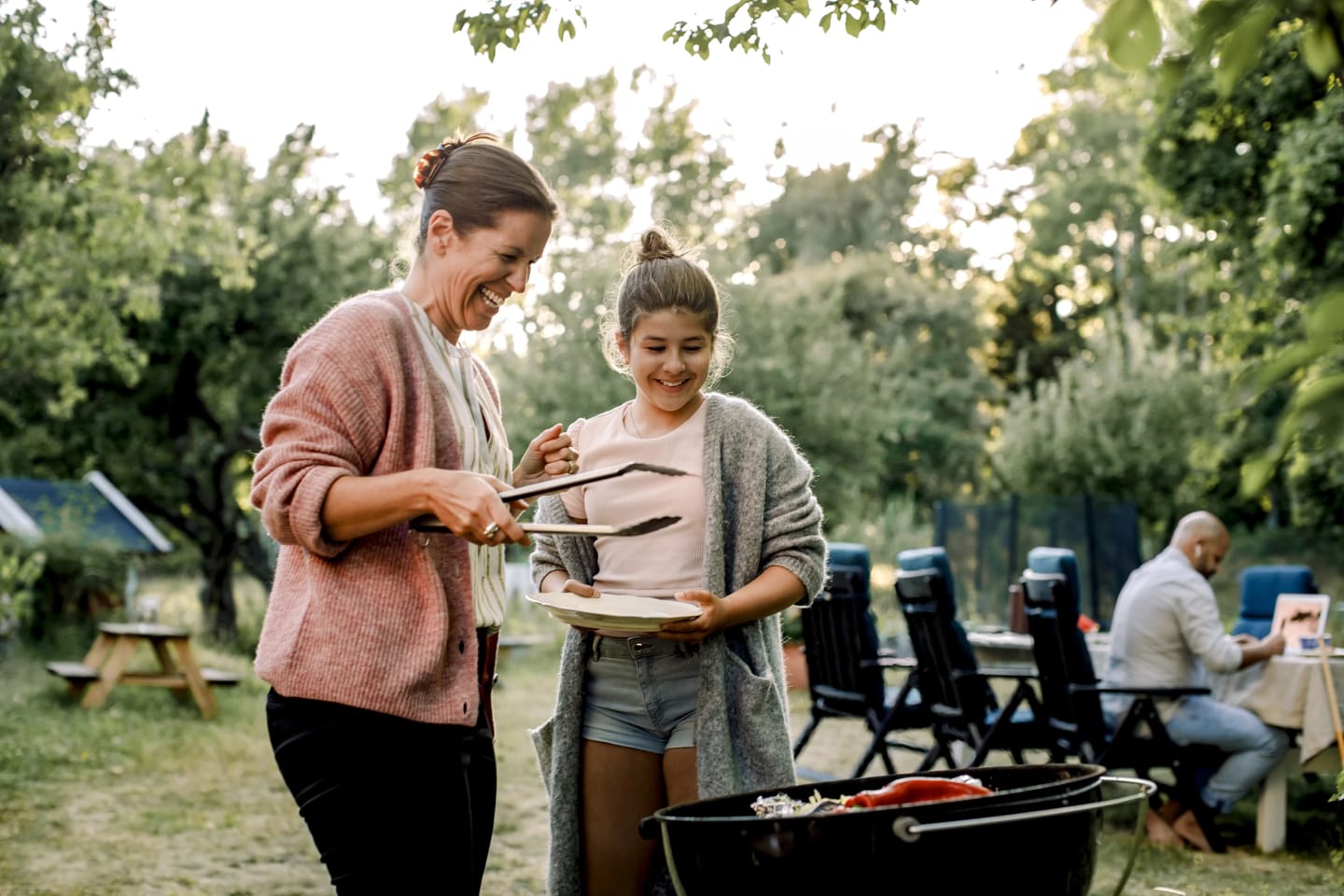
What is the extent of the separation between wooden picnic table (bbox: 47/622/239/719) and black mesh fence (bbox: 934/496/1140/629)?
8.06 metres

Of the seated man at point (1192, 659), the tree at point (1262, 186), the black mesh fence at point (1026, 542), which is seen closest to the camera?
the seated man at point (1192, 659)

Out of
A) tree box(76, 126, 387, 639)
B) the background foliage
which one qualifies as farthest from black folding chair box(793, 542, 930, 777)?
tree box(76, 126, 387, 639)

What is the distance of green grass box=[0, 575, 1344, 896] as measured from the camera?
561cm

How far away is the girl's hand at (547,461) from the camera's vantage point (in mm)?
2516

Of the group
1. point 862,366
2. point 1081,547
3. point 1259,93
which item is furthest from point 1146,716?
point 862,366

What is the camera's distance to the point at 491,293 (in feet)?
7.30

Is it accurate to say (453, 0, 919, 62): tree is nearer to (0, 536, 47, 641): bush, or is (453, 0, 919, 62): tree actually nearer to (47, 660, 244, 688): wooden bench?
(47, 660, 244, 688): wooden bench

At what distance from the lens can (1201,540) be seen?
6.81 metres

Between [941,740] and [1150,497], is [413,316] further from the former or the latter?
[1150,497]

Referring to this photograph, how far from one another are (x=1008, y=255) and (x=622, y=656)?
122 ft

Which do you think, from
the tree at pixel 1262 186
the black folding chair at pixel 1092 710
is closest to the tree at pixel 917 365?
the tree at pixel 1262 186

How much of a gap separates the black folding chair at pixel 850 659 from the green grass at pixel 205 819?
3.47 ft

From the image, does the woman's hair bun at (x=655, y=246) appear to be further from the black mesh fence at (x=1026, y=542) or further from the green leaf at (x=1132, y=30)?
the black mesh fence at (x=1026, y=542)

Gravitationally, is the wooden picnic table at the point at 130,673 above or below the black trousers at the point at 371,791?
below
